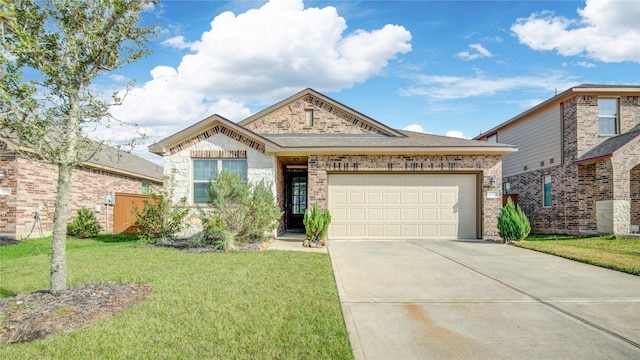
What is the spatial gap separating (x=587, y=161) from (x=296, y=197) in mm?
11861

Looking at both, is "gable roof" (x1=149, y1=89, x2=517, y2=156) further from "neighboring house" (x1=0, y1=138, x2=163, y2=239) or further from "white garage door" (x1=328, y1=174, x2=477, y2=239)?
"neighboring house" (x1=0, y1=138, x2=163, y2=239)

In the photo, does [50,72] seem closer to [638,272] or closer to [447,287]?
[447,287]

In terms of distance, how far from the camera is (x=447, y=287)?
19.0 ft

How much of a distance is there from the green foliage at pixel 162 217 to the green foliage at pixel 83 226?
158 inches

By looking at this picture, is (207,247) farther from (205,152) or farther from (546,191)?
(546,191)

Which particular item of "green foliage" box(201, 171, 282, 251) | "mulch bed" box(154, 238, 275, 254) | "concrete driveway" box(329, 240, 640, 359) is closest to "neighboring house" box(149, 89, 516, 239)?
"mulch bed" box(154, 238, 275, 254)

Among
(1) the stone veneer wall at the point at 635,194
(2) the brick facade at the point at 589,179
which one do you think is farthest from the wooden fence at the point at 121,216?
(1) the stone veneer wall at the point at 635,194

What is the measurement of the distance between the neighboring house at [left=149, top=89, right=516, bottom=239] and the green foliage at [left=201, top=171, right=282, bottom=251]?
5.75 ft

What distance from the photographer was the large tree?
4.46 metres

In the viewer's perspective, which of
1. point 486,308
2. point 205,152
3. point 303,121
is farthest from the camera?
point 303,121

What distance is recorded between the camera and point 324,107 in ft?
49.5

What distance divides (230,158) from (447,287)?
327 inches

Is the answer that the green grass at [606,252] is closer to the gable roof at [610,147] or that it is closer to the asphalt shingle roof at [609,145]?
the gable roof at [610,147]

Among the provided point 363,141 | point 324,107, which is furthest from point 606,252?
point 324,107
